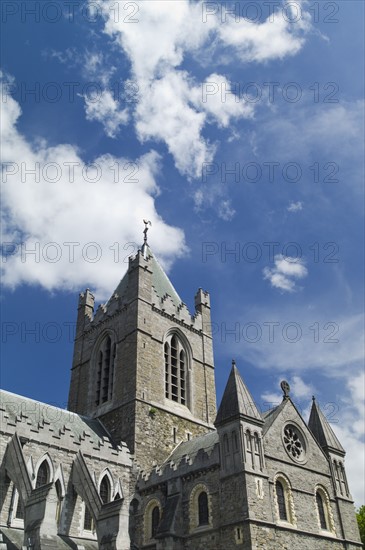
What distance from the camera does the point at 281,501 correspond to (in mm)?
25484

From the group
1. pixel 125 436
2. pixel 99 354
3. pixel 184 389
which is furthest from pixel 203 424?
pixel 99 354

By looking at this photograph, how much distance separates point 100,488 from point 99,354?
12.5 m

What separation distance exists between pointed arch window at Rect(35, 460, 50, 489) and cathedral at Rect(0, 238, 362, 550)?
48 millimetres

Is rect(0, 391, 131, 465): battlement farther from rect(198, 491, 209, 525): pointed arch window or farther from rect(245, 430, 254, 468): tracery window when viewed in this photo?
rect(245, 430, 254, 468): tracery window

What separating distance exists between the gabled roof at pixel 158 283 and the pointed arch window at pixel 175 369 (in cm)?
326

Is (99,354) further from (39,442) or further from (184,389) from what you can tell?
(39,442)

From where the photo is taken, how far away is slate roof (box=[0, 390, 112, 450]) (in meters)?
28.2

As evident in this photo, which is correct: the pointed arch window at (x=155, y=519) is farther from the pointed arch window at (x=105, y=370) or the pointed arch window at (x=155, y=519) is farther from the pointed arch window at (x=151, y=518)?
the pointed arch window at (x=105, y=370)

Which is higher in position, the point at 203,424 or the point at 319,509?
the point at 203,424

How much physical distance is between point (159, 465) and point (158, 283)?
1476 centimetres

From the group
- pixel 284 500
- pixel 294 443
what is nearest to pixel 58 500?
pixel 284 500

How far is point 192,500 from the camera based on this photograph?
84.7ft

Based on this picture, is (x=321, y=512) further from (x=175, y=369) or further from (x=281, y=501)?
(x=175, y=369)

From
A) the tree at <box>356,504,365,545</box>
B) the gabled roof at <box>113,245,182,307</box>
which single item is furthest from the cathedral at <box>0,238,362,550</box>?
the tree at <box>356,504,365,545</box>
